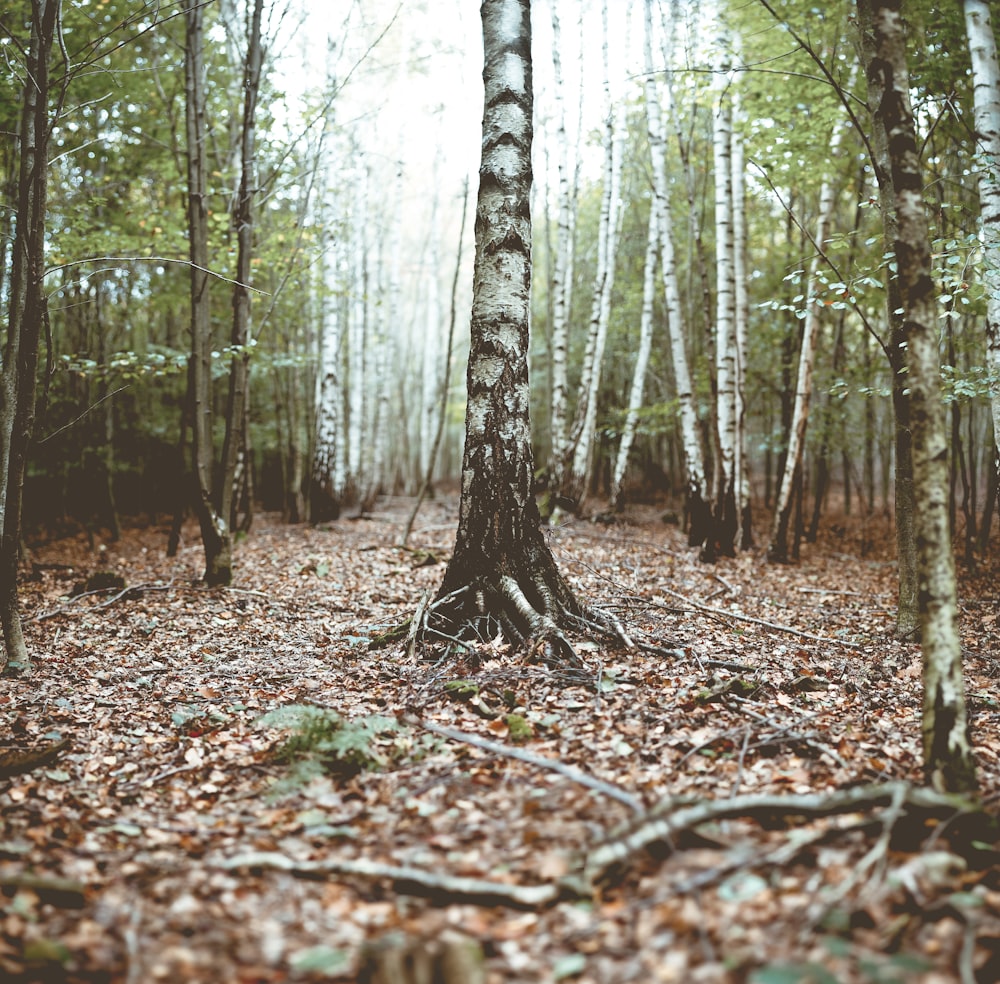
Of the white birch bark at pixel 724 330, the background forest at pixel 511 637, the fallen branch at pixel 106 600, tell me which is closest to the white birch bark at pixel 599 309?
the background forest at pixel 511 637

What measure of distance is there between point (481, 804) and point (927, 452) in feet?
8.59

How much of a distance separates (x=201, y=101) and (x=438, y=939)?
910 cm

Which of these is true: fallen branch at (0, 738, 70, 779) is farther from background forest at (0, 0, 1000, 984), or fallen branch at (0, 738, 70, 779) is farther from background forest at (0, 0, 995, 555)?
background forest at (0, 0, 995, 555)

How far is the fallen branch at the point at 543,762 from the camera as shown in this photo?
10.6ft

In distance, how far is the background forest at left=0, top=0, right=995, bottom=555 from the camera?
27.8 feet

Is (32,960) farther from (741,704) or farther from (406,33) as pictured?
(406,33)

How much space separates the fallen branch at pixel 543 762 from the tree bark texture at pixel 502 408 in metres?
1.35

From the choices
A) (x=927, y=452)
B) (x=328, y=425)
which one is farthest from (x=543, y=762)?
(x=328, y=425)

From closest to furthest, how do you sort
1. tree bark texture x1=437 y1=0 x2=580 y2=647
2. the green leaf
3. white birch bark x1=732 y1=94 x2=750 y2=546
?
the green leaf, tree bark texture x1=437 y1=0 x2=580 y2=647, white birch bark x1=732 y1=94 x2=750 y2=546

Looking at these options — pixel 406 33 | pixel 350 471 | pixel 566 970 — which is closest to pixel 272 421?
pixel 350 471

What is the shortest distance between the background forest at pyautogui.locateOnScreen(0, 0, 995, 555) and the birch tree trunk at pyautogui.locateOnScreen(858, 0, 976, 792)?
2.53 meters

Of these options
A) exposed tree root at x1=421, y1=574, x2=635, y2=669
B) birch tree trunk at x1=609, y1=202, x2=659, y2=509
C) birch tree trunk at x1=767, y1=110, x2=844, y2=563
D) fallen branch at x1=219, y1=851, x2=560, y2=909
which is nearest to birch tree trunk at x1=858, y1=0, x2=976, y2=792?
fallen branch at x1=219, y1=851, x2=560, y2=909

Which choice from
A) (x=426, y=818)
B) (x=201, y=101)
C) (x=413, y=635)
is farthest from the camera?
(x=201, y=101)

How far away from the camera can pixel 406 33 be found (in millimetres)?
19203
